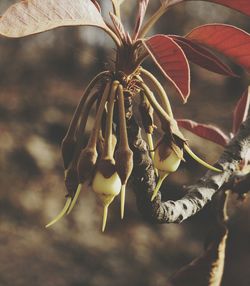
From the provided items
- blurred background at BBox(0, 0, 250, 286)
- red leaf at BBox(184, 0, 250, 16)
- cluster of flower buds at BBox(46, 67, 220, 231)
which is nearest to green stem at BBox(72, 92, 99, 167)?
cluster of flower buds at BBox(46, 67, 220, 231)

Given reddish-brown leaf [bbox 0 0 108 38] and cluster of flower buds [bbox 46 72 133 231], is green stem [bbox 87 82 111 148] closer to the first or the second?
cluster of flower buds [bbox 46 72 133 231]

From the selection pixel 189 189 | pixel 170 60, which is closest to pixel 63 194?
pixel 189 189

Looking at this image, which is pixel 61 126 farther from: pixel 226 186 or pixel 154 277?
pixel 226 186

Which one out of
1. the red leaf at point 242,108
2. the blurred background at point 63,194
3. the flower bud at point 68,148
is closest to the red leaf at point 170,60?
the flower bud at point 68,148

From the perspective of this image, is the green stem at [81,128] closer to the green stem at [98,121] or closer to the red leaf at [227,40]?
the green stem at [98,121]

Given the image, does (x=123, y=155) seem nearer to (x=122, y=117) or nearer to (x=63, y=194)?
(x=122, y=117)
